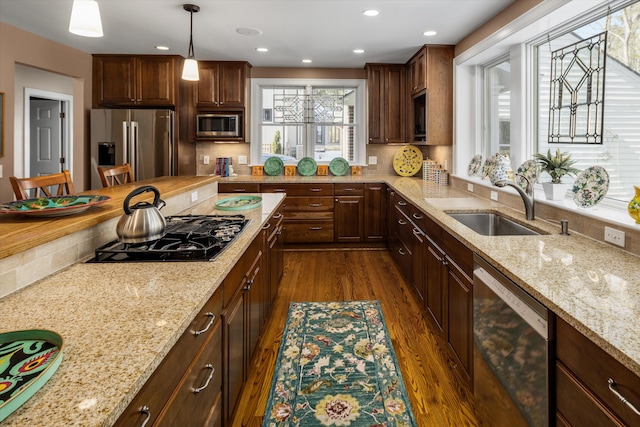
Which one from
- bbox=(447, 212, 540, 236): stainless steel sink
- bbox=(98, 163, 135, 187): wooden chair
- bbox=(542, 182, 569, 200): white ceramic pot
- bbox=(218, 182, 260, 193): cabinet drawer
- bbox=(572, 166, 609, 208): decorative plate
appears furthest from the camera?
bbox=(218, 182, 260, 193): cabinet drawer

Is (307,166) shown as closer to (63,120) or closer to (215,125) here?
(215,125)

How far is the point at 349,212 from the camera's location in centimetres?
525

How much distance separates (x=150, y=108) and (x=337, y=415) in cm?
449

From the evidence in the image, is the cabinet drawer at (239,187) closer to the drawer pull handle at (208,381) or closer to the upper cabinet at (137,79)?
the upper cabinet at (137,79)

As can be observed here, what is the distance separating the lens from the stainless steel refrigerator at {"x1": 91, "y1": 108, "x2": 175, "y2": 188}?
4.90 meters

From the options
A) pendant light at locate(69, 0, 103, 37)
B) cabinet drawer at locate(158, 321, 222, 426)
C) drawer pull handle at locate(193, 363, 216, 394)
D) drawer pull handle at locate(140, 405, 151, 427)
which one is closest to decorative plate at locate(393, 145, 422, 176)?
pendant light at locate(69, 0, 103, 37)

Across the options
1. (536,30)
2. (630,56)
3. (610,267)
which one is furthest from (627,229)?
(536,30)

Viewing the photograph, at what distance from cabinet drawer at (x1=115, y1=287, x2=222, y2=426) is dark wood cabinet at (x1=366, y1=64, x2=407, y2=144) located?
4438 mm

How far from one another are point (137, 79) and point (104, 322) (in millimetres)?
4759

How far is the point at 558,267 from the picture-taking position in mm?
1584

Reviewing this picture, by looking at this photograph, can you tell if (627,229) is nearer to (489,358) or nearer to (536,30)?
(489,358)

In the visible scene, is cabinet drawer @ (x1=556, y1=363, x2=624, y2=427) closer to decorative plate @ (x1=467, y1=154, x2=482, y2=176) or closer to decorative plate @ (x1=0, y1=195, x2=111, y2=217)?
decorative plate @ (x1=0, y1=195, x2=111, y2=217)

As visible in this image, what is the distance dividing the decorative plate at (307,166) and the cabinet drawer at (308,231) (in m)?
0.92

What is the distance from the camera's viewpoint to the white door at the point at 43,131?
231 inches
